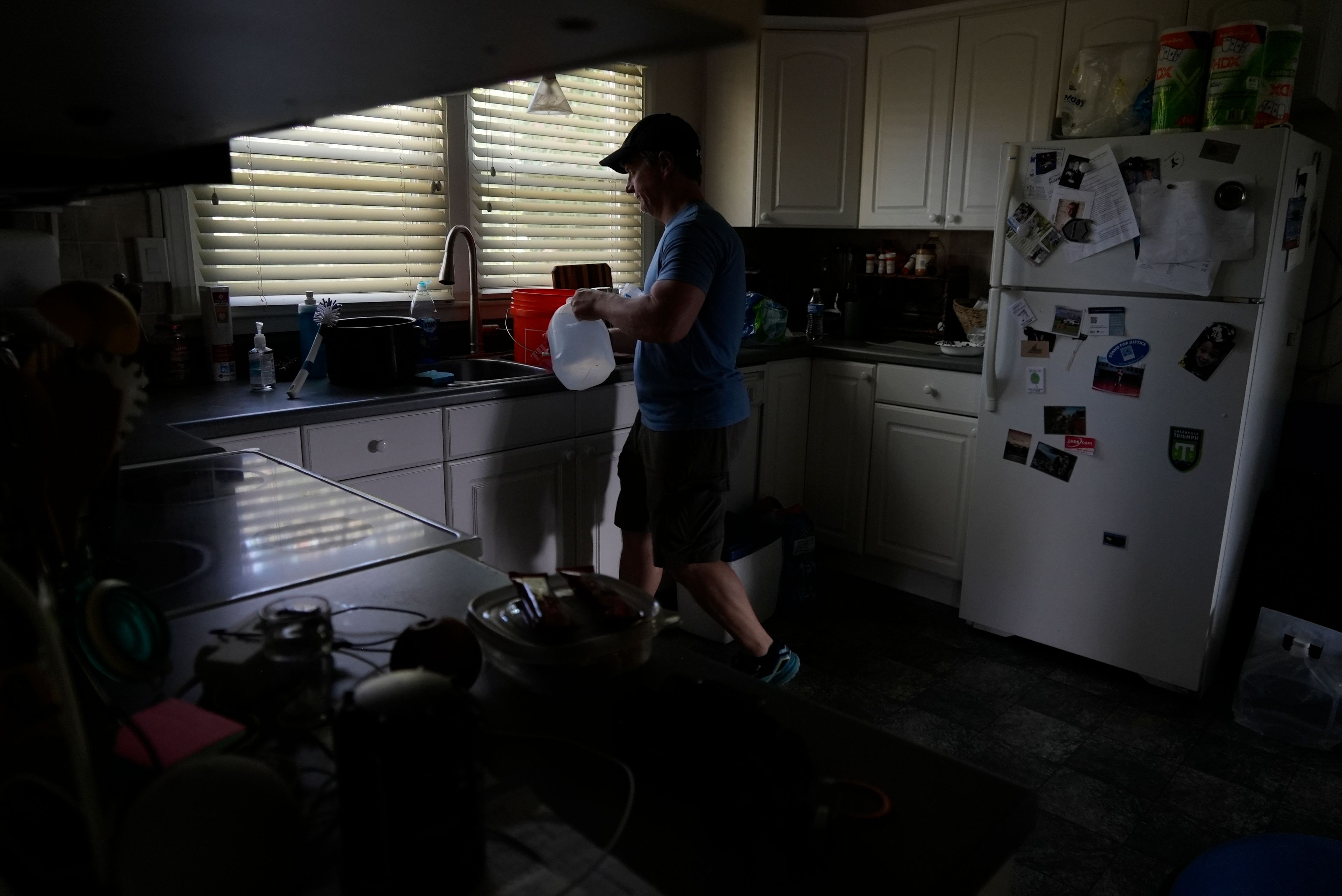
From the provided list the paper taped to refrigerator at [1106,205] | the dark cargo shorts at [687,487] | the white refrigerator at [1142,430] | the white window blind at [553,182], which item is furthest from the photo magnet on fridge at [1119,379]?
A: the white window blind at [553,182]

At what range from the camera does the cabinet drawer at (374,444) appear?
7.16ft

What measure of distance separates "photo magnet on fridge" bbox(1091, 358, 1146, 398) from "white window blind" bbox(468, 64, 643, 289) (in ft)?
5.90

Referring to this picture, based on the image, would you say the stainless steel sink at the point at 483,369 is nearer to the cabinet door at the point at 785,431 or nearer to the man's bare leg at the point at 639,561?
the man's bare leg at the point at 639,561

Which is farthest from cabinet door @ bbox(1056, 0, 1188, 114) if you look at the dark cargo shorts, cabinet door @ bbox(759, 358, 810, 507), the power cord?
the power cord

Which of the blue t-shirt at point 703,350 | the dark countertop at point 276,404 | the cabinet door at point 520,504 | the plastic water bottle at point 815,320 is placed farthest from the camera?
the plastic water bottle at point 815,320

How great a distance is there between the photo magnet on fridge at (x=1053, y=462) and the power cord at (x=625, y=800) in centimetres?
229

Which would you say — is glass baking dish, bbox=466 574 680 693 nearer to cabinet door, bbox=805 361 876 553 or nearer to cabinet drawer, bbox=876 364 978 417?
cabinet drawer, bbox=876 364 978 417

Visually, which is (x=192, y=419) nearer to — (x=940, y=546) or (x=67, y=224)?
(x=67, y=224)

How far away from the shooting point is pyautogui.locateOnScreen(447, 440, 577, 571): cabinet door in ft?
8.19

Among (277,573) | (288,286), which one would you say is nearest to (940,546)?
(288,286)

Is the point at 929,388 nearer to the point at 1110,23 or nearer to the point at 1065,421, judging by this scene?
the point at 1065,421

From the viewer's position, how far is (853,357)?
323 centimetres

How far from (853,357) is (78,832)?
114 inches

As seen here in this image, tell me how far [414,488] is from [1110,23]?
2.48 meters
